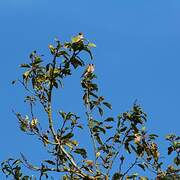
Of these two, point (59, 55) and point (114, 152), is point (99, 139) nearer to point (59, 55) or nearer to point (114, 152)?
point (114, 152)

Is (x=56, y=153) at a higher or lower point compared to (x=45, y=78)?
lower

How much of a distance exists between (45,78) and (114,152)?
4.43 feet

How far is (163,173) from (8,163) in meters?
2.07

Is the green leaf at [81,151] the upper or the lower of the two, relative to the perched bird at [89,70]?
lower

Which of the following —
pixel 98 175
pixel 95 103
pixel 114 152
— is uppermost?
pixel 95 103

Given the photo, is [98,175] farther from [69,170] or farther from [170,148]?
[170,148]

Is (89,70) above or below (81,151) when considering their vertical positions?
above

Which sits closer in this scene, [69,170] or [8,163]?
[69,170]

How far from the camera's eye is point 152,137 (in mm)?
8078

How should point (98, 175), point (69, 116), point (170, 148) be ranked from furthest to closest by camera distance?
point (170, 148) → point (69, 116) → point (98, 175)

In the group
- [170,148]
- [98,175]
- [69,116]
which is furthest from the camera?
[170,148]

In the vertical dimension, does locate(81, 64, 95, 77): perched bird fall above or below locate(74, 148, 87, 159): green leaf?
above

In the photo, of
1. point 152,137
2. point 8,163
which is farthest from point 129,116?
point 8,163

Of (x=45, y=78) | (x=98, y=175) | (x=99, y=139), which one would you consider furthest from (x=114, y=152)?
(x=45, y=78)
